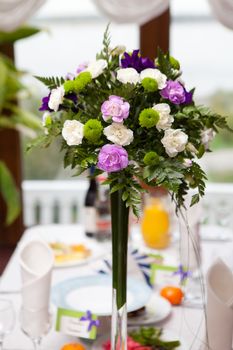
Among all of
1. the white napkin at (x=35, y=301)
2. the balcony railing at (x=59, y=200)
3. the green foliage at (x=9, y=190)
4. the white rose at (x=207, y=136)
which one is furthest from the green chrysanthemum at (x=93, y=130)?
the balcony railing at (x=59, y=200)

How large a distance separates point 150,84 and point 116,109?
86mm

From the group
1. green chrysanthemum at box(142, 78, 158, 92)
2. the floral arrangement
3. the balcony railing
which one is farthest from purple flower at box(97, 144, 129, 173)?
the balcony railing

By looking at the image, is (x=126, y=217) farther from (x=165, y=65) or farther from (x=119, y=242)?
(x=165, y=65)

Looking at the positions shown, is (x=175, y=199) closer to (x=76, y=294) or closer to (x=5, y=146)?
(x=76, y=294)

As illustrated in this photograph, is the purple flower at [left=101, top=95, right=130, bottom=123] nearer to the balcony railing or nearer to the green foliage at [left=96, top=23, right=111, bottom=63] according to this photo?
the green foliage at [left=96, top=23, right=111, bottom=63]

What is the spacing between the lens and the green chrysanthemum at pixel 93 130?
961 millimetres

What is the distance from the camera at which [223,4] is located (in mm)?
2248

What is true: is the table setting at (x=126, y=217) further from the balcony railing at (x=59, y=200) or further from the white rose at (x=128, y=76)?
the balcony railing at (x=59, y=200)

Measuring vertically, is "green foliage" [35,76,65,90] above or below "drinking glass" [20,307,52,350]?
above

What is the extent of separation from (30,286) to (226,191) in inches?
80.5

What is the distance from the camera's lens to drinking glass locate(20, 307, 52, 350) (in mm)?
1209

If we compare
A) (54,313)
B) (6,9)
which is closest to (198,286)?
(54,313)

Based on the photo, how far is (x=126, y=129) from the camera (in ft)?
3.18

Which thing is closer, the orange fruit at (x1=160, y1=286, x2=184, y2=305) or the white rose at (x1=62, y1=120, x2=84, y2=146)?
the white rose at (x1=62, y1=120, x2=84, y2=146)
